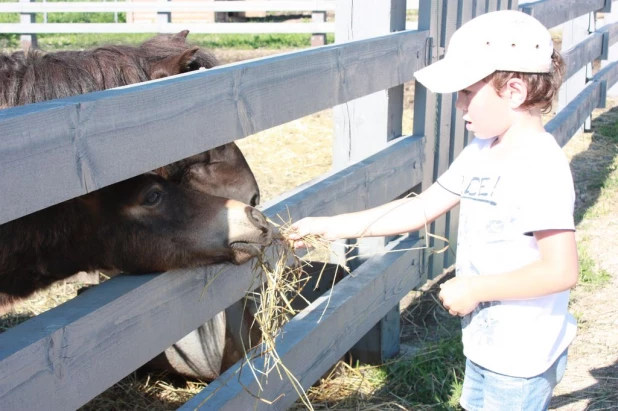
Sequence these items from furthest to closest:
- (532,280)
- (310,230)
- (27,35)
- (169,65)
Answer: (27,35) < (169,65) < (310,230) < (532,280)

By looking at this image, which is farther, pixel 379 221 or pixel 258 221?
pixel 379 221

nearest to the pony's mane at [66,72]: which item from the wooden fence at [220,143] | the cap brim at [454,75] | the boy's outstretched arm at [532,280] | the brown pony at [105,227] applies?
the brown pony at [105,227]

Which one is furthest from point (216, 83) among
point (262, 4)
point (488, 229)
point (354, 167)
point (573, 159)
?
point (262, 4)

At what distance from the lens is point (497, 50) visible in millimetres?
2092

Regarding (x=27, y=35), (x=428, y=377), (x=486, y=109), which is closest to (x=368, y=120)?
(x=428, y=377)

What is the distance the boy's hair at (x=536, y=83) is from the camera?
6.89 feet

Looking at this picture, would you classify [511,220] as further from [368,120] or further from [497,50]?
[368,120]

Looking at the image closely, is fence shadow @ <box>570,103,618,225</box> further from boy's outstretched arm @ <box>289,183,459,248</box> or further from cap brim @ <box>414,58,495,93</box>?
cap brim @ <box>414,58,495,93</box>

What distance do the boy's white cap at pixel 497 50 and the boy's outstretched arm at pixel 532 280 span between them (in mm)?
428

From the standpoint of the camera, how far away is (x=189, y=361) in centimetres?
366

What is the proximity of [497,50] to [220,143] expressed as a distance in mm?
792

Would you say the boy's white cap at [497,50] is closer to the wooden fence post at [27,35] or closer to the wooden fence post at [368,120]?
the wooden fence post at [368,120]

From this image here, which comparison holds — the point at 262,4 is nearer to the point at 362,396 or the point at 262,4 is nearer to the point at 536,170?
the point at 362,396

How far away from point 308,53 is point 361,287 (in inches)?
39.8
